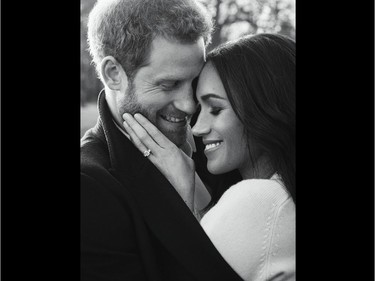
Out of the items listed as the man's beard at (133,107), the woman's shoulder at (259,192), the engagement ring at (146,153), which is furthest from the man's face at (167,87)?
the woman's shoulder at (259,192)

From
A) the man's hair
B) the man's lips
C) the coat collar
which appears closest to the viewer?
the coat collar

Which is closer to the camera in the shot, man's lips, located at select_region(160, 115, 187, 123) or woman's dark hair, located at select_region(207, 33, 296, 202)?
woman's dark hair, located at select_region(207, 33, 296, 202)

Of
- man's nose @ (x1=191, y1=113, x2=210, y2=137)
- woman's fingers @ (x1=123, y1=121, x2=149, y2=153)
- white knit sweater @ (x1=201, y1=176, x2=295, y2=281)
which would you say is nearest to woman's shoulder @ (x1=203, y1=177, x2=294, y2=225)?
white knit sweater @ (x1=201, y1=176, x2=295, y2=281)

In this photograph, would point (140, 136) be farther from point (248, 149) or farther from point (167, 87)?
point (248, 149)

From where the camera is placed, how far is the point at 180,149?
256 cm

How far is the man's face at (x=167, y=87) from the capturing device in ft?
8.02

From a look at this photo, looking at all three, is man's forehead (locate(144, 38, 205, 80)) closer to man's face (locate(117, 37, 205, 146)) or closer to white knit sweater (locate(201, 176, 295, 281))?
man's face (locate(117, 37, 205, 146))

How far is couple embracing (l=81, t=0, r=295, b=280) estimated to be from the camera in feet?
7.68

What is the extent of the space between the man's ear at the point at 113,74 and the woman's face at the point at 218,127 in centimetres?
29

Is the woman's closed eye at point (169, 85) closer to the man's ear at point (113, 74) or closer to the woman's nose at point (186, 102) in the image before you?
the woman's nose at point (186, 102)

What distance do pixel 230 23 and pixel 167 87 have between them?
0.40 metres

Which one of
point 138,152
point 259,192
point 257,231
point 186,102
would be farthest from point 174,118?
point 257,231
